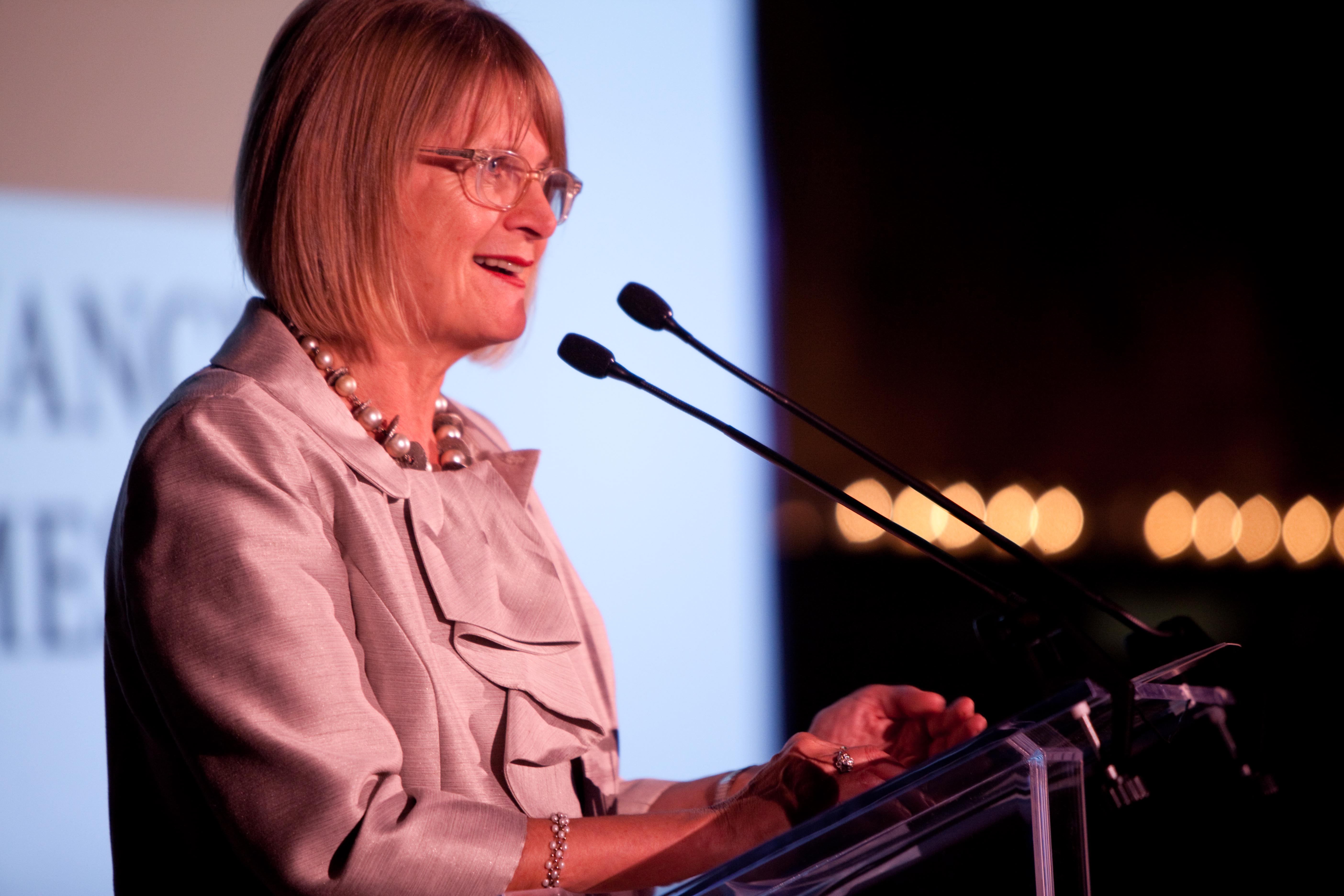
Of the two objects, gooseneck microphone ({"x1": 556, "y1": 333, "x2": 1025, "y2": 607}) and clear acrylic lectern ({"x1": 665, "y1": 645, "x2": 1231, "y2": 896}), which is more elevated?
gooseneck microphone ({"x1": 556, "y1": 333, "x2": 1025, "y2": 607})

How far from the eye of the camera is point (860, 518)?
3.67m

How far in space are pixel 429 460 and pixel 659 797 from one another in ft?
1.81

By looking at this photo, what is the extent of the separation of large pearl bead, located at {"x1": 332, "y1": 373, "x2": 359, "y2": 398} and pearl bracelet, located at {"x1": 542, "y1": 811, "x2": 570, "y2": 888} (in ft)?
1.72

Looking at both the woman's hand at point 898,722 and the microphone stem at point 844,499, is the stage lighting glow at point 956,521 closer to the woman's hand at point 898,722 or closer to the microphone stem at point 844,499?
the woman's hand at point 898,722

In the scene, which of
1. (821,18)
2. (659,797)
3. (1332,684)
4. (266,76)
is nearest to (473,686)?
(659,797)

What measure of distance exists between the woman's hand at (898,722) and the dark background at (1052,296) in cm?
229

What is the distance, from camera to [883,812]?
764 mm

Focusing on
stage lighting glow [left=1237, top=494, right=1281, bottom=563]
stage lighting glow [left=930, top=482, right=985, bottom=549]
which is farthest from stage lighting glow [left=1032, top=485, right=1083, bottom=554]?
stage lighting glow [left=1237, top=494, right=1281, bottom=563]

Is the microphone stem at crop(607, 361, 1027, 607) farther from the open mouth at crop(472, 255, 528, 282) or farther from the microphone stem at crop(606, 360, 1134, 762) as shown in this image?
the open mouth at crop(472, 255, 528, 282)

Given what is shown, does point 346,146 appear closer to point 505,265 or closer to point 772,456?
point 505,265

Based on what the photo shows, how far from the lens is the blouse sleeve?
83 centimetres

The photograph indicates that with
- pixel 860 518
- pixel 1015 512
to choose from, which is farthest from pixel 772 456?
pixel 1015 512

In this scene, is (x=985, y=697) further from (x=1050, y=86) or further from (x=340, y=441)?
(x=340, y=441)

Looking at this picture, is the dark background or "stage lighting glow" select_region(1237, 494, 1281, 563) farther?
"stage lighting glow" select_region(1237, 494, 1281, 563)
